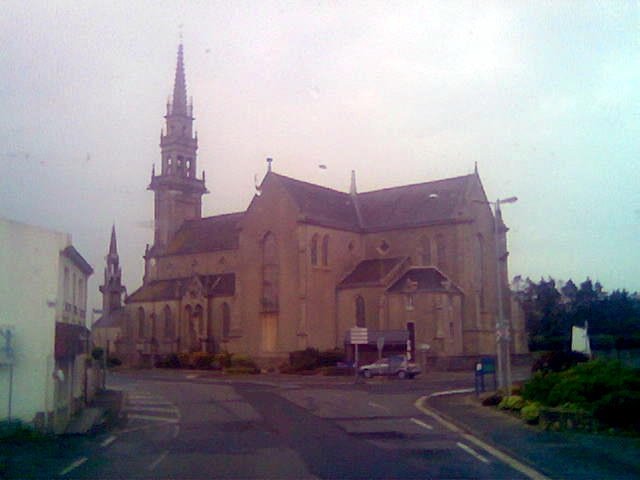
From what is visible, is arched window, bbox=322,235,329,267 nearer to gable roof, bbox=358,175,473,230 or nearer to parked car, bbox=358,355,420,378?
gable roof, bbox=358,175,473,230

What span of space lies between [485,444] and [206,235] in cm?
6683

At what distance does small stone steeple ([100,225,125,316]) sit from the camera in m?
96.6

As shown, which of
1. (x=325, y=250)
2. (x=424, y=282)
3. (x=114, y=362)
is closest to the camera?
(x=424, y=282)

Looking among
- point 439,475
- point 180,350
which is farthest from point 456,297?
point 439,475

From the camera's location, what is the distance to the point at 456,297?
58.1m

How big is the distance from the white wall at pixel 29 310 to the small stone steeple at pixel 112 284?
7908 centimetres

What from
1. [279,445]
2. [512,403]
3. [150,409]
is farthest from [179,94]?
[279,445]

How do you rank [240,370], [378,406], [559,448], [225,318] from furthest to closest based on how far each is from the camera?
[225,318] → [240,370] → [378,406] → [559,448]

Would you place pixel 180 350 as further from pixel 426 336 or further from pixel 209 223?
pixel 426 336

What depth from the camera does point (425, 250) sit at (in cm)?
6356

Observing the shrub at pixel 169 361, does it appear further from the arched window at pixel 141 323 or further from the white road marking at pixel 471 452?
the white road marking at pixel 471 452

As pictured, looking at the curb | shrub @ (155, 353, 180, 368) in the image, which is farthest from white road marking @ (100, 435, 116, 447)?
shrub @ (155, 353, 180, 368)

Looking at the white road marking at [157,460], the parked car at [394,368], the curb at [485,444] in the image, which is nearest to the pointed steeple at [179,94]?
the parked car at [394,368]

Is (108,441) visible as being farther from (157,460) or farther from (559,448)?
(559,448)
